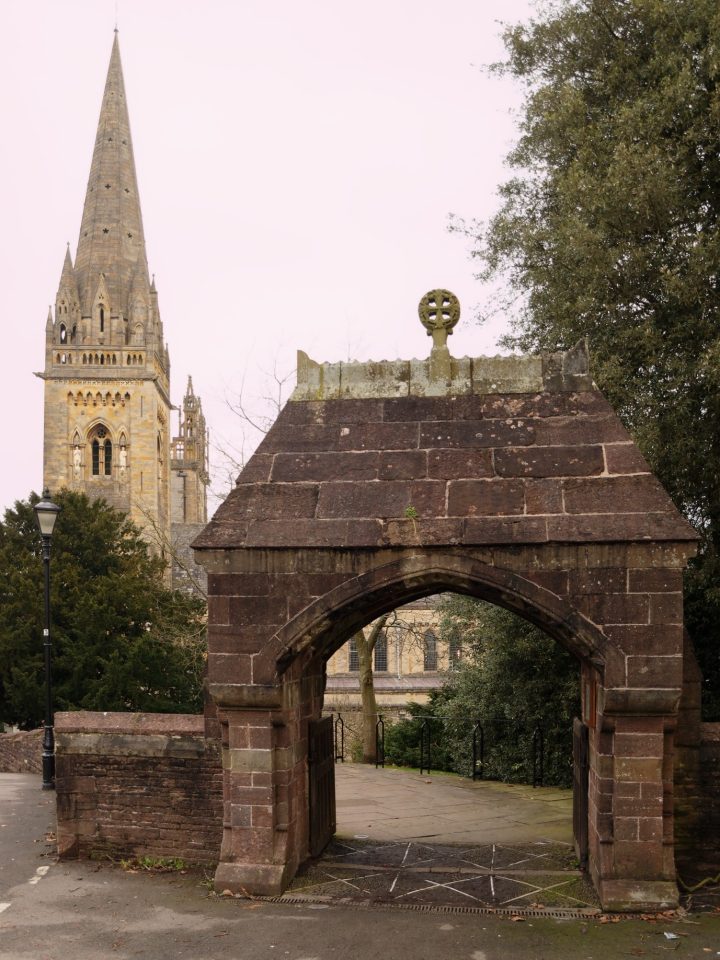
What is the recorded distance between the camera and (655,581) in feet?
25.1

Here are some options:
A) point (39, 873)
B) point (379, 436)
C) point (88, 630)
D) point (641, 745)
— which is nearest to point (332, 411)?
point (379, 436)

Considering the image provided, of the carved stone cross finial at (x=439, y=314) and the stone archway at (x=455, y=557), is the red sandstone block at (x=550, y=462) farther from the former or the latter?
the carved stone cross finial at (x=439, y=314)

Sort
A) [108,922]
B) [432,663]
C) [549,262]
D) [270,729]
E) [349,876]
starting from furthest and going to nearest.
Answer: [432,663] < [549,262] < [349,876] < [270,729] < [108,922]

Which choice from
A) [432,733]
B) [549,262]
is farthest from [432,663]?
[549,262]

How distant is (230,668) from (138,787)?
1948 mm

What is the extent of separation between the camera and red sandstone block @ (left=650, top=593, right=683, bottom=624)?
7.61m

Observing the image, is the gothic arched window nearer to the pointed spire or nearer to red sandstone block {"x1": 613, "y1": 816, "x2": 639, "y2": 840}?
the pointed spire

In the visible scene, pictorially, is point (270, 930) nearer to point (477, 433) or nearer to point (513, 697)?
point (477, 433)

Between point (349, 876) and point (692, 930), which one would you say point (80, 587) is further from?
point (692, 930)

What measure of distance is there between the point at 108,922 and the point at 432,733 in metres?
20.6

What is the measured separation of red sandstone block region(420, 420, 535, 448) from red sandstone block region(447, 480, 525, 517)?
429mm

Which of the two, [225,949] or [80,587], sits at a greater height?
[80,587]

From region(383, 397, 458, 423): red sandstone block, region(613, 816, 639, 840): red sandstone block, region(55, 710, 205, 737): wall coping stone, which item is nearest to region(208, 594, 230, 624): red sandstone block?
region(55, 710, 205, 737): wall coping stone

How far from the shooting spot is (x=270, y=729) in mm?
8195
